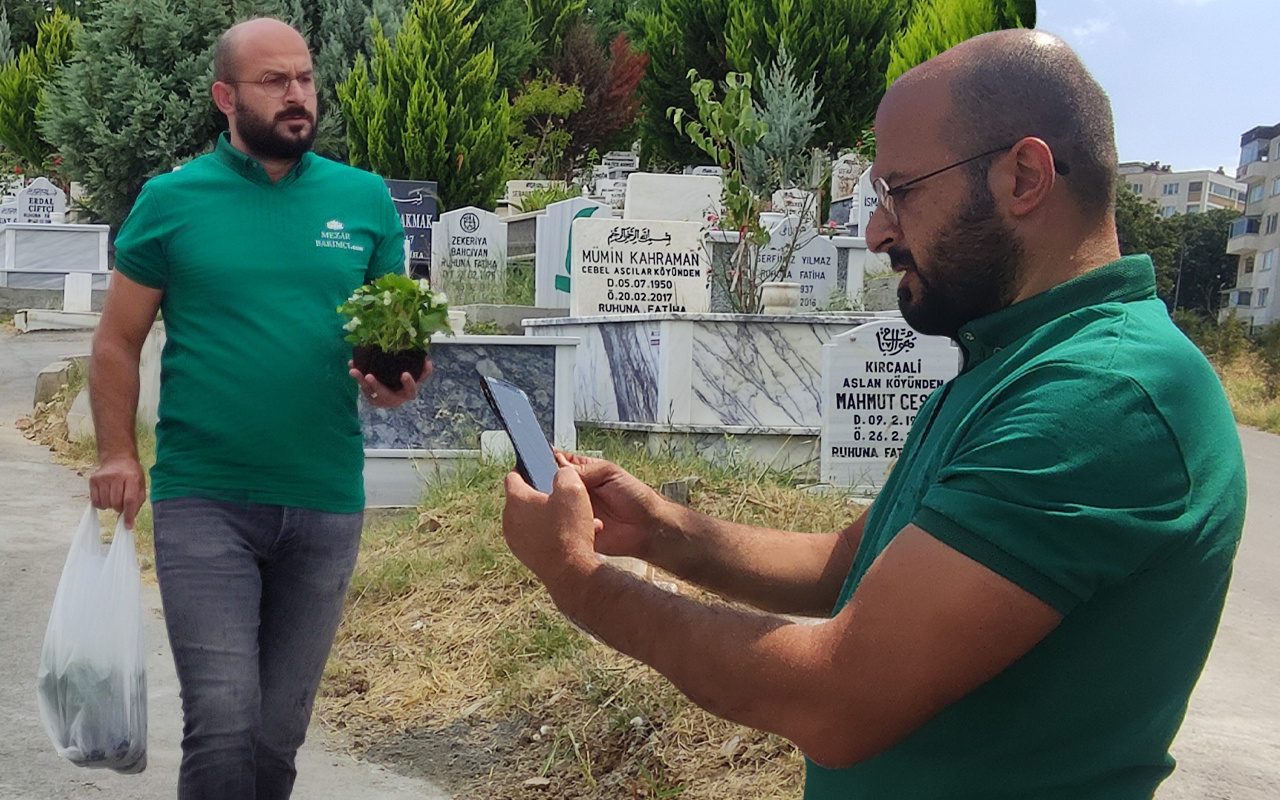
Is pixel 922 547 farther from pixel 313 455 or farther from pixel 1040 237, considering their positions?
A: pixel 313 455

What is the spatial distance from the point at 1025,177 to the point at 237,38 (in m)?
2.17

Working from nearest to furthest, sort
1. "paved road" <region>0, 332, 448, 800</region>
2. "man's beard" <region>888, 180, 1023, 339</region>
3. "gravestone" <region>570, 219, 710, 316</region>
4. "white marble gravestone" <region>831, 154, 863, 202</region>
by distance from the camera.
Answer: "man's beard" <region>888, 180, 1023, 339</region> < "paved road" <region>0, 332, 448, 800</region> < "gravestone" <region>570, 219, 710, 316</region> < "white marble gravestone" <region>831, 154, 863, 202</region>

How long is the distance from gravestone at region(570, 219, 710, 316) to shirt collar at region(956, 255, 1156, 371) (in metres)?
9.59

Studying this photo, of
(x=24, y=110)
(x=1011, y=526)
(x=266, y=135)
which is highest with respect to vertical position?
(x=24, y=110)

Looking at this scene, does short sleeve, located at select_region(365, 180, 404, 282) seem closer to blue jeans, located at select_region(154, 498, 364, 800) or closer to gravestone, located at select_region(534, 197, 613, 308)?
blue jeans, located at select_region(154, 498, 364, 800)

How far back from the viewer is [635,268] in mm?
11250

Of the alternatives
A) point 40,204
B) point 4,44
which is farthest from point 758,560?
point 4,44

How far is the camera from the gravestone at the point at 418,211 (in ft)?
62.6

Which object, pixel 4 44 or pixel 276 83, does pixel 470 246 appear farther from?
pixel 4 44

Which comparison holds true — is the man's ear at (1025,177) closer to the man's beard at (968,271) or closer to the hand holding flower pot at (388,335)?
the man's beard at (968,271)

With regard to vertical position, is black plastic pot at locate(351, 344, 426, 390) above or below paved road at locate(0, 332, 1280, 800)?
above

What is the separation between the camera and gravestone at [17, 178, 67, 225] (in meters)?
25.0

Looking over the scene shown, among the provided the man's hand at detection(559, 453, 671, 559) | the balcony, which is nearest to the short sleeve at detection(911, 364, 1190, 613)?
the man's hand at detection(559, 453, 671, 559)

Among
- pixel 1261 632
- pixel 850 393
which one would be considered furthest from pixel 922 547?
pixel 850 393
